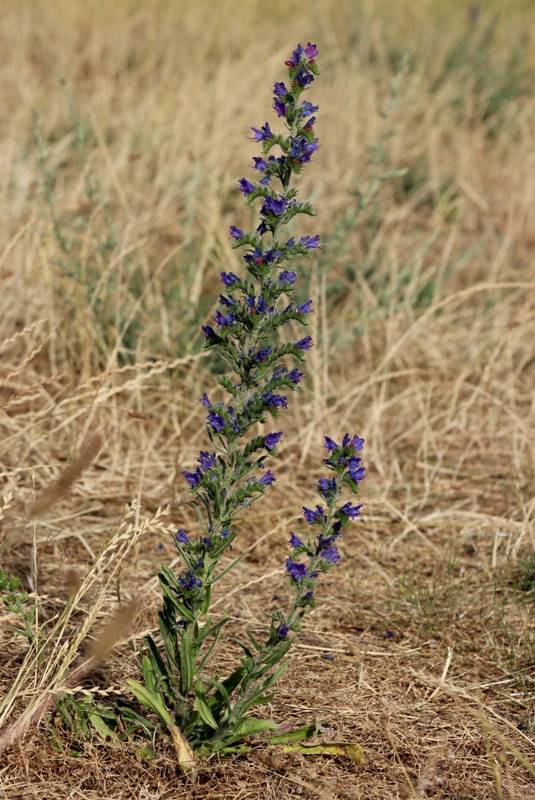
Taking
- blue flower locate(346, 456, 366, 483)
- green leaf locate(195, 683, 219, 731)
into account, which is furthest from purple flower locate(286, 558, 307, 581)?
green leaf locate(195, 683, 219, 731)

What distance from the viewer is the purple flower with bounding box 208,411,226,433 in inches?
86.4

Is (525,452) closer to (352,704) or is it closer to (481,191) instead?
(352,704)

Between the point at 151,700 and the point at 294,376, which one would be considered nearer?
the point at 294,376

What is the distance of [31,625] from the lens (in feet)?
7.94

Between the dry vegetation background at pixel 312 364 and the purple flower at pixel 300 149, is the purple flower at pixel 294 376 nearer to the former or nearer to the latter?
the purple flower at pixel 300 149

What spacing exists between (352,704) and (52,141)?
467cm

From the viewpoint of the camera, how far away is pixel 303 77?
2.09 m

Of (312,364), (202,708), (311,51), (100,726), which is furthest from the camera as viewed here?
(312,364)

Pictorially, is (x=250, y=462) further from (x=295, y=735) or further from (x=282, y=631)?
(x=295, y=735)

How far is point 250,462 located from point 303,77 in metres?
0.80

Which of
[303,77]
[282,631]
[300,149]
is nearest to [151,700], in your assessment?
[282,631]

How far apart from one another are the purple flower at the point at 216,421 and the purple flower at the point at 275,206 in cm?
43

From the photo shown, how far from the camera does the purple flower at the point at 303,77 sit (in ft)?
6.84

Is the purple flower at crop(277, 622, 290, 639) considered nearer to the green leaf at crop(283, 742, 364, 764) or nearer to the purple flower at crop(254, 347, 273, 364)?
the green leaf at crop(283, 742, 364, 764)
